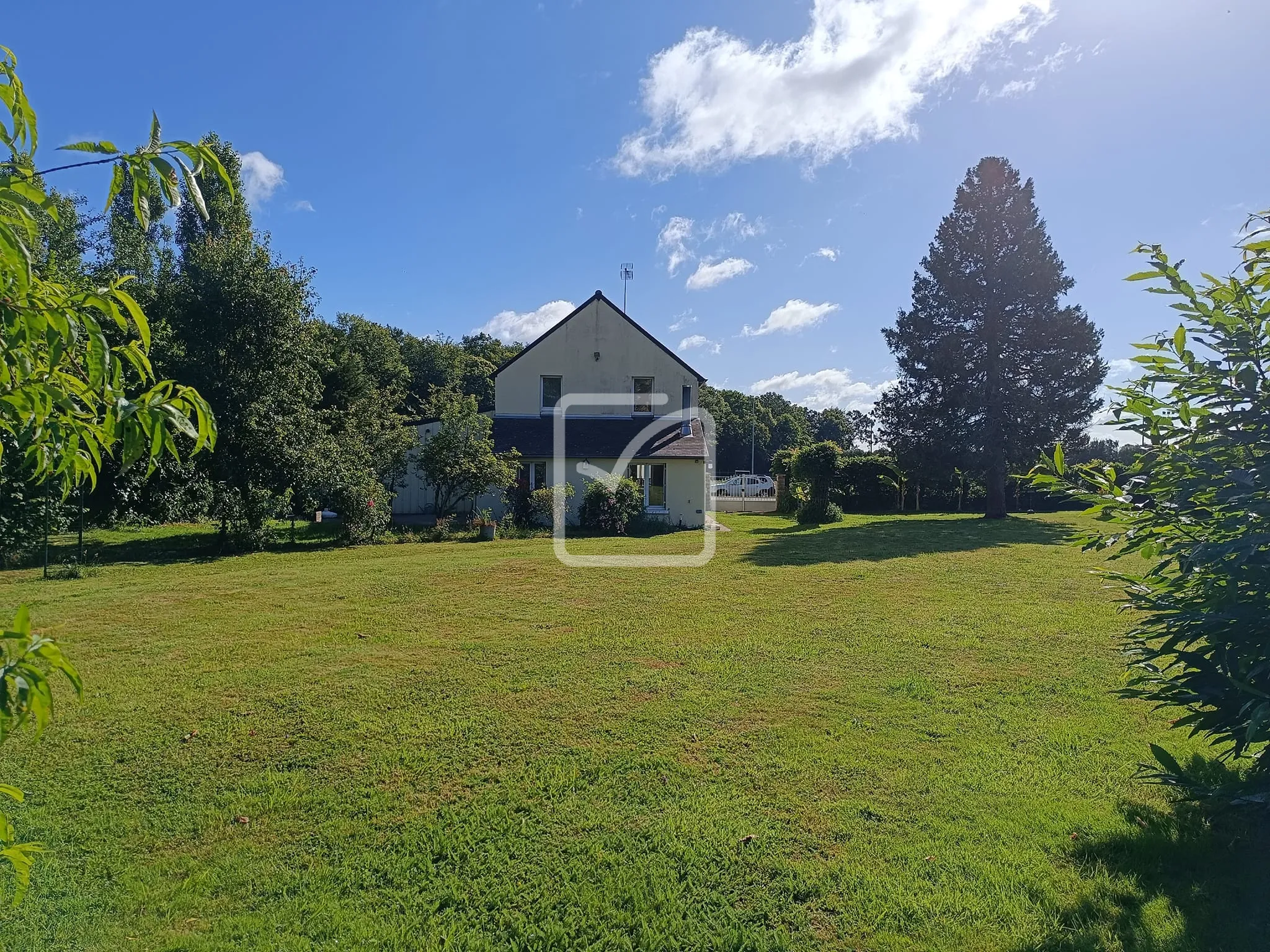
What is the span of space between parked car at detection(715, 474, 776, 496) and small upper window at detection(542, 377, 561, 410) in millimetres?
23737

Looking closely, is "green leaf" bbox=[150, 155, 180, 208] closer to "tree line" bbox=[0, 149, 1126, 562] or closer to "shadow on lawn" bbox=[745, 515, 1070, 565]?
"tree line" bbox=[0, 149, 1126, 562]

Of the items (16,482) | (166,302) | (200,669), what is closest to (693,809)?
(200,669)

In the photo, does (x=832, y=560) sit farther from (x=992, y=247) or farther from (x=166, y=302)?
(x=992, y=247)

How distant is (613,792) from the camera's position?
4367mm

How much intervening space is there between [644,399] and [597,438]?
9.71 feet

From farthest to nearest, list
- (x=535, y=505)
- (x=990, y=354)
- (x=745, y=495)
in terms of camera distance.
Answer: (x=745, y=495)
(x=990, y=354)
(x=535, y=505)

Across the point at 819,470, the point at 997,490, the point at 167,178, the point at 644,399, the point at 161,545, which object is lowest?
the point at 161,545

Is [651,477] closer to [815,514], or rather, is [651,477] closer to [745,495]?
[815,514]

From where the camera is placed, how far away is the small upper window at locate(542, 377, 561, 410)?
2403cm

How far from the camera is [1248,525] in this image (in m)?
3.04

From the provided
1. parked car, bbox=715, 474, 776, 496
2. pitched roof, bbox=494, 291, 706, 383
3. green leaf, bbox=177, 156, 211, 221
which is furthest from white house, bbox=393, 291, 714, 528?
parked car, bbox=715, 474, 776, 496

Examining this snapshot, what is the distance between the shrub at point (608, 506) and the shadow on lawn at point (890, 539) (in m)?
4.20

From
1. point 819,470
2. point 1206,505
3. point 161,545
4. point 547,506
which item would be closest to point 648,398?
point 547,506

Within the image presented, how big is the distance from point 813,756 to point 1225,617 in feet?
9.32
